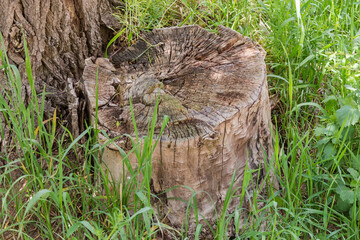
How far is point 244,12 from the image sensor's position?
10.8ft

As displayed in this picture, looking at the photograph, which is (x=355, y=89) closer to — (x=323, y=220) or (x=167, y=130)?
(x=323, y=220)

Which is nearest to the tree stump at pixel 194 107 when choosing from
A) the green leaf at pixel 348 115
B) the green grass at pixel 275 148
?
the green grass at pixel 275 148

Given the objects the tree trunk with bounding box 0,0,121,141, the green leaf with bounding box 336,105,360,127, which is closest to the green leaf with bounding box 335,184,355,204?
the green leaf with bounding box 336,105,360,127

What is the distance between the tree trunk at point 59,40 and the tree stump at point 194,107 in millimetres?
213

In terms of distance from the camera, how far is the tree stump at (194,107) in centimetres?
213

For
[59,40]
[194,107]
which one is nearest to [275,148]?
[194,107]

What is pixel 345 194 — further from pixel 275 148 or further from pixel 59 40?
pixel 59 40

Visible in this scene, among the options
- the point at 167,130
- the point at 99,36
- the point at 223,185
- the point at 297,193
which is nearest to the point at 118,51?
the point at 99,36

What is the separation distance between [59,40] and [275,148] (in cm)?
147

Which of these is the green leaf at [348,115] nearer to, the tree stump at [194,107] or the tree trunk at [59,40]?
the tree stump at [194,107]

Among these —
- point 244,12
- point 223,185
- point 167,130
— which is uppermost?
point 244,12

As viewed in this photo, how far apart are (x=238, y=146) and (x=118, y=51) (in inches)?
43.5

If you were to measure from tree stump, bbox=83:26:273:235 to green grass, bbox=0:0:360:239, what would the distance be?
0.38 feet

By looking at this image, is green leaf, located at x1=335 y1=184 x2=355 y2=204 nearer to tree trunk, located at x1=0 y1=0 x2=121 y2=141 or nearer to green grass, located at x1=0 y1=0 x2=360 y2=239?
green grass, located at x1=0 y1=0 x2=360 y2=239
